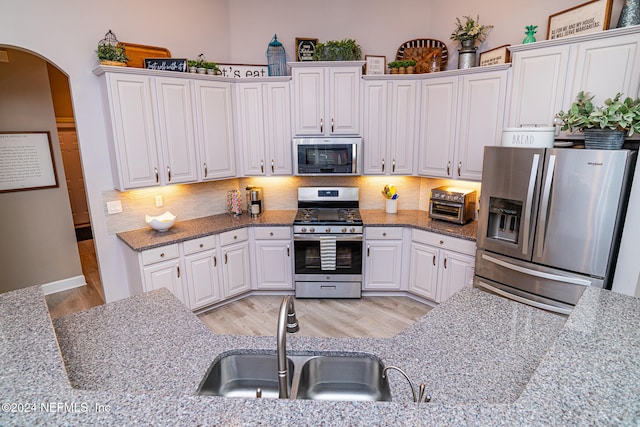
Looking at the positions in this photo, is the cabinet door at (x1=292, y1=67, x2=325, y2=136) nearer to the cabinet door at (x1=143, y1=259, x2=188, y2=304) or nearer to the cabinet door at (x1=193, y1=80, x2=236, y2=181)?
the cabinet door at (x1=193, y1=80, x2=236, y2=181)

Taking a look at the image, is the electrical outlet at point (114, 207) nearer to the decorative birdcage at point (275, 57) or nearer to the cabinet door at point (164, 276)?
the cabinet door at point (164, 276)

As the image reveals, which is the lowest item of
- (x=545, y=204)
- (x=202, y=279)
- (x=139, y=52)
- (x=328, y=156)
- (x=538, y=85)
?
(x=202, y=279)

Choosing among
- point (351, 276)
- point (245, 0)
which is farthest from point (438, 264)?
point (245, 0)

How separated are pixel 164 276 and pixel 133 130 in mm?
1403

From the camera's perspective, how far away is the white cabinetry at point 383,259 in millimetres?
3812

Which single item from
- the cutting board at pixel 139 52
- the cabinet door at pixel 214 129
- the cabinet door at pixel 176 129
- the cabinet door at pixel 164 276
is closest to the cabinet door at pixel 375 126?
the cabinet door at pixel 214 129

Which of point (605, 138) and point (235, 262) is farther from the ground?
point (605, 138)

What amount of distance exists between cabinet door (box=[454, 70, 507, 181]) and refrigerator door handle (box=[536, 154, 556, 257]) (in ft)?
2.81

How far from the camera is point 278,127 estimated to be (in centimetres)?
392

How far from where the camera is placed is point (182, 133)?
3482 mm

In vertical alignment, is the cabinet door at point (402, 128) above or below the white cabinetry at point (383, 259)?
above

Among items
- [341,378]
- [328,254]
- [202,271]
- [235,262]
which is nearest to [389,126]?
[328,254]

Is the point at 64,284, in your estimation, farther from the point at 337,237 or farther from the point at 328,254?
the point at 337,237

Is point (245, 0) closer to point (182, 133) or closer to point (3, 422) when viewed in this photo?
point (182, 133)
